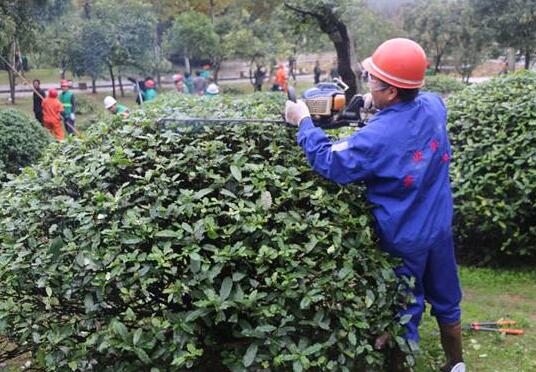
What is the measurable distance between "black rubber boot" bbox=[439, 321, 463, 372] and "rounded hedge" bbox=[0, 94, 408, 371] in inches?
21.7

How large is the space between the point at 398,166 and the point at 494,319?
2.00 m

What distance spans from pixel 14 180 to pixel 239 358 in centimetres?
154

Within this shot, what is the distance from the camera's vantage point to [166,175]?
2.69m

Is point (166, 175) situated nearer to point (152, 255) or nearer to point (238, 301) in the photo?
point (152, 255)

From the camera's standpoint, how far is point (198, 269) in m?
2.38

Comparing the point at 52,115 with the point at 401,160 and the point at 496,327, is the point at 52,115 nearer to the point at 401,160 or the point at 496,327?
the point at 496,327

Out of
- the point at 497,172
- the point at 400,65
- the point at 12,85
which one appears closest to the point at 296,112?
the point at 400,65

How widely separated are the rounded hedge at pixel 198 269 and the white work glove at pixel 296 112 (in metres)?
0.17

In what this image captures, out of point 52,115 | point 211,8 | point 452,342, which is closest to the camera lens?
point 452,342

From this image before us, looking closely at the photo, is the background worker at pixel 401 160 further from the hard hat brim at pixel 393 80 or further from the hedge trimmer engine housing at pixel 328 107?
the hedge trimmer engine housing at pixel 328 107

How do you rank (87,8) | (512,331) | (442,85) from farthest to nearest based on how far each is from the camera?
(87,8), (442,85), (512,331)

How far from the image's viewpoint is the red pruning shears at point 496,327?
12.3 feet

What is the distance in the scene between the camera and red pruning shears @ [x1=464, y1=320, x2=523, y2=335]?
3.76 metres

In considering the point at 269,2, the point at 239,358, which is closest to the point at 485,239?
the point at 239,358
